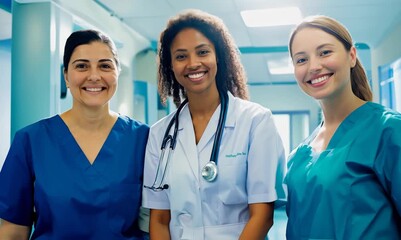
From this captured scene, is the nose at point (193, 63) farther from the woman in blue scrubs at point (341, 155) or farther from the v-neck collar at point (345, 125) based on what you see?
the v-neck collar at point (345, 125)

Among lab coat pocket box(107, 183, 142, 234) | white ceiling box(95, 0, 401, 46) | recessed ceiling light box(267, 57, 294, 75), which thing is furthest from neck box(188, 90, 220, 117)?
recessed ceiling light box(267, 57, 294, 75)

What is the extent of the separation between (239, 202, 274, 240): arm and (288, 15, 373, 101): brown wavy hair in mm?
447

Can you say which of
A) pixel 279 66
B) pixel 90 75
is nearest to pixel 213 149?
pixel 90 75

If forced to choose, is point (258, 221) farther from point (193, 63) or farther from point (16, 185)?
point (16, 185)

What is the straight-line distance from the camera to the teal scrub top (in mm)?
1006

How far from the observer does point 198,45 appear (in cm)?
129

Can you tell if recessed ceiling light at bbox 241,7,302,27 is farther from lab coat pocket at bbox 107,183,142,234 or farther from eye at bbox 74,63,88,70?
lab coat pocket at bbox 107,183,142,234

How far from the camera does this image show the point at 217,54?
1.37m

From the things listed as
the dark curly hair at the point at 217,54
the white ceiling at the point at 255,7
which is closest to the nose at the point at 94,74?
the dark curly hair at the point at 217,54

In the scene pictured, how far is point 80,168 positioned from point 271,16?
266cm

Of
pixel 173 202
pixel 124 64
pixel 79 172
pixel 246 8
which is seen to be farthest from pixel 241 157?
pixel 124 64

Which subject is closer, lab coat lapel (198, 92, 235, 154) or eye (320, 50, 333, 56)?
eye (320, 50, 333, 56)

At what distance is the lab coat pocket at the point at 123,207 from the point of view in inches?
50.0

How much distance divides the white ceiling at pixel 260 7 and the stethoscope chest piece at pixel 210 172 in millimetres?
1908
